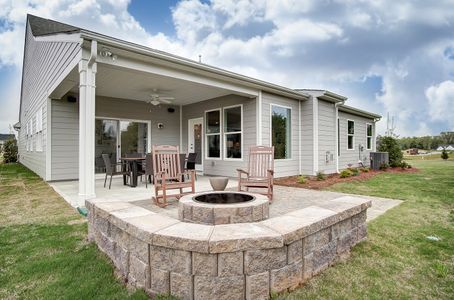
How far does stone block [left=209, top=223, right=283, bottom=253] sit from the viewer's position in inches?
69.6

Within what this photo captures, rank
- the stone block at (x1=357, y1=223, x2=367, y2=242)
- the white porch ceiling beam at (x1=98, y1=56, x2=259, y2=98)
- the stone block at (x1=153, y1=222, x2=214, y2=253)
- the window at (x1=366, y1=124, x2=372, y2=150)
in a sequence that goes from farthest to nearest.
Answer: the window at (x1=366, y1=124, x2=372, y2=150)
the white porch ceiling beam at (x1=98, y1=56, x2=259, y2=98)
the stone block at (x1=357, y1=223, x2=367, y2=242)
the stone block at (x1=153, y1=222, x2=214, y2=253)

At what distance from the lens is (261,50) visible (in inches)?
507

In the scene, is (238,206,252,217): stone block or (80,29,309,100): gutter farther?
(80,29,309,100): gutter

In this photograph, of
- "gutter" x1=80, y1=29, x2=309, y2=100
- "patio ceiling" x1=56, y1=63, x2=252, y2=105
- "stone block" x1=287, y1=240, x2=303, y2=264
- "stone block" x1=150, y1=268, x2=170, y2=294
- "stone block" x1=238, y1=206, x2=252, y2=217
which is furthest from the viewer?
"patio ceiling" x1=56, y1=63, x2=252, y2=105

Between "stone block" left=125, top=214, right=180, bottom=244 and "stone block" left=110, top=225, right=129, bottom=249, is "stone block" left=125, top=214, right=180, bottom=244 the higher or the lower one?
the higher one

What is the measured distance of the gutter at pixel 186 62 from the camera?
435cm

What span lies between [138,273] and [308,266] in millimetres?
1374

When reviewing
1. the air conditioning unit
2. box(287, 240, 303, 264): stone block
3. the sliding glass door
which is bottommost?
box(287, 240, 303, 264): stone block

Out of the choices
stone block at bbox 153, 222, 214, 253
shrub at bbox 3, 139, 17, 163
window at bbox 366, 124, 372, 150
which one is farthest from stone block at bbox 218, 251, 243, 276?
shrub at bbox 3, 139, 17, 163

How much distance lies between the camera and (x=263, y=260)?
6.15 feet

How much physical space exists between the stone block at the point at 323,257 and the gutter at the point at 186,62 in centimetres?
434

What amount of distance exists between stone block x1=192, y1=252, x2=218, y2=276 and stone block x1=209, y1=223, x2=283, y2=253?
73mm

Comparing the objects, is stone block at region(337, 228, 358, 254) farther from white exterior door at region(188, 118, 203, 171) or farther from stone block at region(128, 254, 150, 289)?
white exterior door at region(188, 118, 203, 171)

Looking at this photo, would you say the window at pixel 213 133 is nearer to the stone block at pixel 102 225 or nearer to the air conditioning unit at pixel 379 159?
the stone block at pixel 102 225
